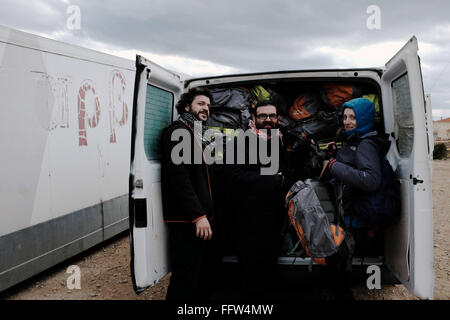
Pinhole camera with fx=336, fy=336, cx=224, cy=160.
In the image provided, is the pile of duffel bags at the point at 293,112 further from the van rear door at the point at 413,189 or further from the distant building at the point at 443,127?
the distant building at the point at 443,127

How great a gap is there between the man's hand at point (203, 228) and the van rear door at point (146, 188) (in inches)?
13.6

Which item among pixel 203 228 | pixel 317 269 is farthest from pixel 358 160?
pixel 203 228

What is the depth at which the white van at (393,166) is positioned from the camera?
7.27ft

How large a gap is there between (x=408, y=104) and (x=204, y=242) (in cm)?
181

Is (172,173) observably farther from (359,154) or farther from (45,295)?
(45,295)

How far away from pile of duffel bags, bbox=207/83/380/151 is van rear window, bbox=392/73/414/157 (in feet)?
3.38

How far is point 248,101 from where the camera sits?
3906mm

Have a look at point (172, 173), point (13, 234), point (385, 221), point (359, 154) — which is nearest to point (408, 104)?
point (359, 154)

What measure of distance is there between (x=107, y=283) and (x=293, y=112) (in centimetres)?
293

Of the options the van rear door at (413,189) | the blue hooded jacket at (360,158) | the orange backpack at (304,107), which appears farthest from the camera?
the orange backpack at (304,107)

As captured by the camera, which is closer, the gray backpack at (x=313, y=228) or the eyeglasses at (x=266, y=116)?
the gray backpack at (x=313, y=228)

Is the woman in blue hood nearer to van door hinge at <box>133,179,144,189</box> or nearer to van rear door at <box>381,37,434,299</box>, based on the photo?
van rear door at <box>381,37,434,299</box>

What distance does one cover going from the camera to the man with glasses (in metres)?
2.64

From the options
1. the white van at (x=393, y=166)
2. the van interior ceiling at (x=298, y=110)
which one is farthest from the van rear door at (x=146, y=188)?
the van interior ceiling at (x=298, y=110)
